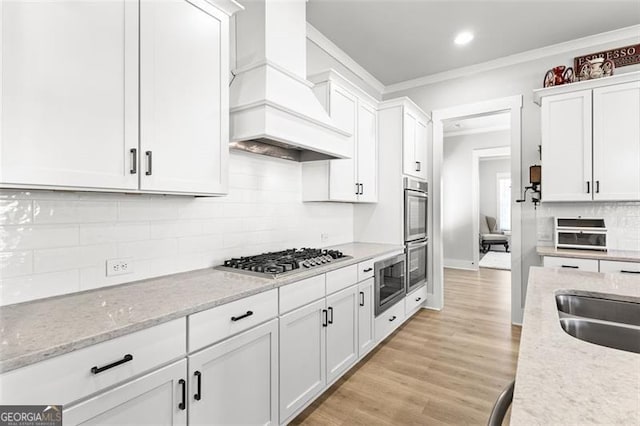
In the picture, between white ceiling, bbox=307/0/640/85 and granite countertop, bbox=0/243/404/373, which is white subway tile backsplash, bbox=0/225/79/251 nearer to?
granite countertop, bbox=0/243/404/373

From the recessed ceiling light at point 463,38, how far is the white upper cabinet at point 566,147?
98 cm

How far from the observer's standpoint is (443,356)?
9.45 feet

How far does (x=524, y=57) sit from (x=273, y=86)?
316cm

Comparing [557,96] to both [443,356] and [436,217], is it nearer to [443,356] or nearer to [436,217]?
[436,217]

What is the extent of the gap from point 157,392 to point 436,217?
3.66 metres

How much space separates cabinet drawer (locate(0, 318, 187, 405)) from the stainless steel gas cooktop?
2.14 feet

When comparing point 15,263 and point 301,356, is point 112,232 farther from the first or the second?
point 301,356

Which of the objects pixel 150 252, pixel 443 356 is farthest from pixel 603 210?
pixel 150 252

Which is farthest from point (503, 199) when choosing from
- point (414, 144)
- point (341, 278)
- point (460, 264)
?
point (341, 278)

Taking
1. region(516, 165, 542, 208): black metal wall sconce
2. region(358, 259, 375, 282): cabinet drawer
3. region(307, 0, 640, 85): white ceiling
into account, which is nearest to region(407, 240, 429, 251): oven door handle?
region(358, 259, 375, 282): cabinet drawer

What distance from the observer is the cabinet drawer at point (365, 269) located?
103 inches

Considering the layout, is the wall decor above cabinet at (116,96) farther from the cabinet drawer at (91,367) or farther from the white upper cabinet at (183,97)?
the cabinet drawer at (91,367)

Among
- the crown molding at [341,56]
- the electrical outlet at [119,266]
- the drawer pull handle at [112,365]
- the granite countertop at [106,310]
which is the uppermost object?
the crown molding at [341,56]

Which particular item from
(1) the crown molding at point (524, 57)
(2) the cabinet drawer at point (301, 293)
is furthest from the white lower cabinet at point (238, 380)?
(1) the crown molding at point (524, 57)
